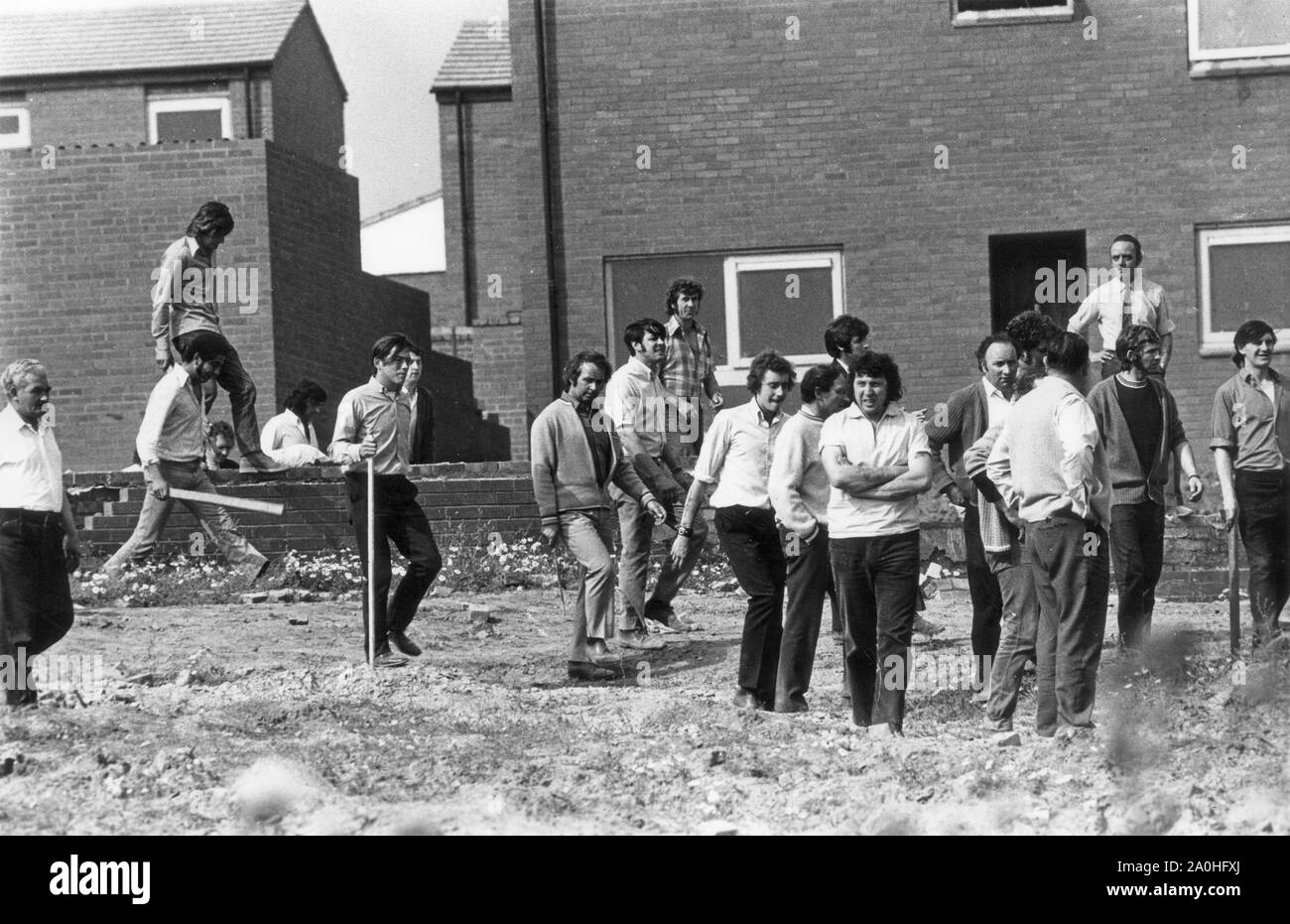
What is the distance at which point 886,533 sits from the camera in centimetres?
802

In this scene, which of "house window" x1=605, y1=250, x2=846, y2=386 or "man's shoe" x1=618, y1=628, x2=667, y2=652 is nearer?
"man's shoe" x1=618, y1=628, x2=667, y2=652

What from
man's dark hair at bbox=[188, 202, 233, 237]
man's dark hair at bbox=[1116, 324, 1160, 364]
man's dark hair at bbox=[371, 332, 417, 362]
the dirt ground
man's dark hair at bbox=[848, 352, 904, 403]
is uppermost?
man's dark hair at bbox=[188, 202, 233, 237]

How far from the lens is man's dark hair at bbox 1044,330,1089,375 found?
782 cm

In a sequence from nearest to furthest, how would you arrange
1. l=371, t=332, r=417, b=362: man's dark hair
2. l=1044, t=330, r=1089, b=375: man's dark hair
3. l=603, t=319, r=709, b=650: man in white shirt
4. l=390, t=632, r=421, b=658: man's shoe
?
1. l=1044, t=330, r=1089, b=375: man's dark hair
2. l=371, t=332, r=417, b=362: man's dark hair
3. l=390, t=632, r=421, b=658: man's shoe
4. l=603, t=319, r=709, b=650: man in white shirt

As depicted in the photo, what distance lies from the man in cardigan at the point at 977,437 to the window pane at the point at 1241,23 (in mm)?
7426

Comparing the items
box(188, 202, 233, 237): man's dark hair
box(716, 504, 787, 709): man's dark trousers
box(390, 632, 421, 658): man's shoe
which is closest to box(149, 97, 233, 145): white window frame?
box(188, 202, 233, 237): man's dark hair

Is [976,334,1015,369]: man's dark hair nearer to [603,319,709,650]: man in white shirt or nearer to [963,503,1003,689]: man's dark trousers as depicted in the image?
[963,503,1003,689]: man's dark trousers

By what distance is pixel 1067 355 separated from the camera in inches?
308

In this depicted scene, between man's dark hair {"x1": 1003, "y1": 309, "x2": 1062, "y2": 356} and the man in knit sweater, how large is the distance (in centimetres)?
89

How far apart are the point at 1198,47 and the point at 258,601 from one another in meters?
9.09

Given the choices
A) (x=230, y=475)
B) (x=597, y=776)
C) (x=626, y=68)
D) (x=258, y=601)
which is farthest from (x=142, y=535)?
(x=626, y=68)
